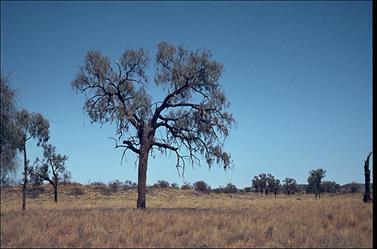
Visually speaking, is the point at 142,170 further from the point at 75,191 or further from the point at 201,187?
the point at 201,187

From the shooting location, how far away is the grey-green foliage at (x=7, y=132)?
15.2m

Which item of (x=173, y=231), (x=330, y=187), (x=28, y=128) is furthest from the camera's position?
(x=330, y=187)

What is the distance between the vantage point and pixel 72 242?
1205 cm

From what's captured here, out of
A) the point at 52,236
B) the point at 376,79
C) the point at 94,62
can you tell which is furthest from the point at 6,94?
the point at 376,79

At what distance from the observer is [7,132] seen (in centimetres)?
1559

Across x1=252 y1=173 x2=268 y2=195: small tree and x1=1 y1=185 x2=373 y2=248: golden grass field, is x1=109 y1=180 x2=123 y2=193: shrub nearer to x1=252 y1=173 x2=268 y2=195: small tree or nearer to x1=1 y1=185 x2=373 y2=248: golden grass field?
x1=252 y1=173 x2=268 y2=195: small tree

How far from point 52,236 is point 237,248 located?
5350 millimetres

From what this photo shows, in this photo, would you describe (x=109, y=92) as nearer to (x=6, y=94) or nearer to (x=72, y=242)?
(x=6, y=94)

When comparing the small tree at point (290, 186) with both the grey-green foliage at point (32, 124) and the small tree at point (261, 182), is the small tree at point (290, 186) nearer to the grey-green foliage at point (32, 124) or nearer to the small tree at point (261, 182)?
the small tree at point (261, 182)

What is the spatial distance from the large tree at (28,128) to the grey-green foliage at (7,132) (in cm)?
43

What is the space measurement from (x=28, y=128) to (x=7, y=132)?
15.0 ft

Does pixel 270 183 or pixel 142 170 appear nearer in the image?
pixel 142 170

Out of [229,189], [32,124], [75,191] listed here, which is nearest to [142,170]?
[32,124]

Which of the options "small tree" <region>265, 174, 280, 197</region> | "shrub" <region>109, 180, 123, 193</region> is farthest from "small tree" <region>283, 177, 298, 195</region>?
"shrub" <region>109, 180, 123, 193</region>
